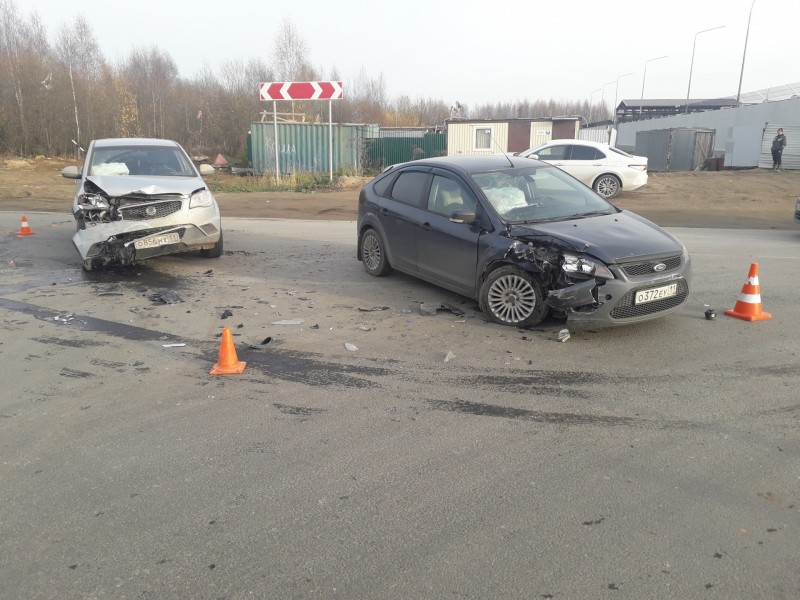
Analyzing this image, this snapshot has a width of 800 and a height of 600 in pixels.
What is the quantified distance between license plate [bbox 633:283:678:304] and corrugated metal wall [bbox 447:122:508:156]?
85.2ft

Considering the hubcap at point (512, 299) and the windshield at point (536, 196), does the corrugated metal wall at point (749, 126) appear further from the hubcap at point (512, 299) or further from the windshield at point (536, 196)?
the hubcap at point (512, 299)

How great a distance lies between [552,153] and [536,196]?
1214 centimetres

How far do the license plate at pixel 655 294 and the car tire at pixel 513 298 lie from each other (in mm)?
854

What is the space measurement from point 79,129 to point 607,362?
39.7m

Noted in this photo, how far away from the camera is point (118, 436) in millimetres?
4234

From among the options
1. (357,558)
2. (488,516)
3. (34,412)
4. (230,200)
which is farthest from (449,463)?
(230,200)

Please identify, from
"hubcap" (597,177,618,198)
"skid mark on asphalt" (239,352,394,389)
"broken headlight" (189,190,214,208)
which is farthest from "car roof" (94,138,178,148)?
"hubcap" (597,177,618,198)

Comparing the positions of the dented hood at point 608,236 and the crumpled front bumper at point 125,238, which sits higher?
the dented hood at point 608,236

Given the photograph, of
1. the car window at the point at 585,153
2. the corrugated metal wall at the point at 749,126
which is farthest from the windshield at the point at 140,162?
the corrugated metal wall at the point at 749,126

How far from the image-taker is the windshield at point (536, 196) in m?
6.72

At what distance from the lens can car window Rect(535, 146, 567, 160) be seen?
59.6 ft

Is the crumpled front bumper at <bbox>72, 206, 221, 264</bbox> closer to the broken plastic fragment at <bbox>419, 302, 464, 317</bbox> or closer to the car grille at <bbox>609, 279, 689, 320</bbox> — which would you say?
the broken plastic fragment at <bbox>419, 302, 464, 317</bbox>

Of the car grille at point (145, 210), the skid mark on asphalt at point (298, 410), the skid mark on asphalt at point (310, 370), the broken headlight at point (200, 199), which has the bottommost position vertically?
the skid mark on asphalt at point (298, 410)

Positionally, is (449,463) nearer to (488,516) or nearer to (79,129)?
(488,516)
